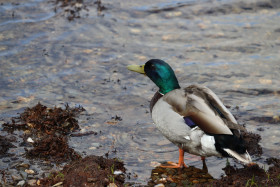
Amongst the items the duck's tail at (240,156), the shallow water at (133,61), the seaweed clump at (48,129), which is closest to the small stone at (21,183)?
the shallow water at (133,61)

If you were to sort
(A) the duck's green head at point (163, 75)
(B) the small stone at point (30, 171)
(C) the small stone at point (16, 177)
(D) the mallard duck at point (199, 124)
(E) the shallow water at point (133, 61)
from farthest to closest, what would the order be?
(E) the shallow water at point (133, 61) < (A) the duck's green head at point (163, 75) < (B) the small stone at point (30, 171) < (C) the small stone at point (16, 177) < (D) the mallard duck at point (199, 124)

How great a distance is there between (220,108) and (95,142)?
1.68 metres

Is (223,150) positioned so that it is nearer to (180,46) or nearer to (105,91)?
(105,91)

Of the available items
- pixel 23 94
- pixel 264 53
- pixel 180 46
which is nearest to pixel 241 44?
pixel 264 53

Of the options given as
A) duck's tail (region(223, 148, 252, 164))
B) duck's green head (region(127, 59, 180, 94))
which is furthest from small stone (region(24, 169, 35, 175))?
duck's tail (region(223, 148, 252, 164))

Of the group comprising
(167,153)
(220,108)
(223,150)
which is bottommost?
(167,153)

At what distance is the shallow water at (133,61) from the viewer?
19.6ft

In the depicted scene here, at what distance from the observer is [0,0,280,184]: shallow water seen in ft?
19.6

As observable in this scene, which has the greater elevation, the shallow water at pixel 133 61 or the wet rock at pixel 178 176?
the shallow water at pixel 133 61

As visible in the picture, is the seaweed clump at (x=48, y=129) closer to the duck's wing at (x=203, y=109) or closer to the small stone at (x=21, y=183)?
Result: the small stone at (x=21, y=183)

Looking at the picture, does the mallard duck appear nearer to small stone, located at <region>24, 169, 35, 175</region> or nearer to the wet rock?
the wet rock

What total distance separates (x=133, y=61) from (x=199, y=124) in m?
3.78

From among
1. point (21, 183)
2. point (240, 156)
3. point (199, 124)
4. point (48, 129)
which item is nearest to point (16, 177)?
point (21, 183)

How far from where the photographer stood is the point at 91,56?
8.39 meters
